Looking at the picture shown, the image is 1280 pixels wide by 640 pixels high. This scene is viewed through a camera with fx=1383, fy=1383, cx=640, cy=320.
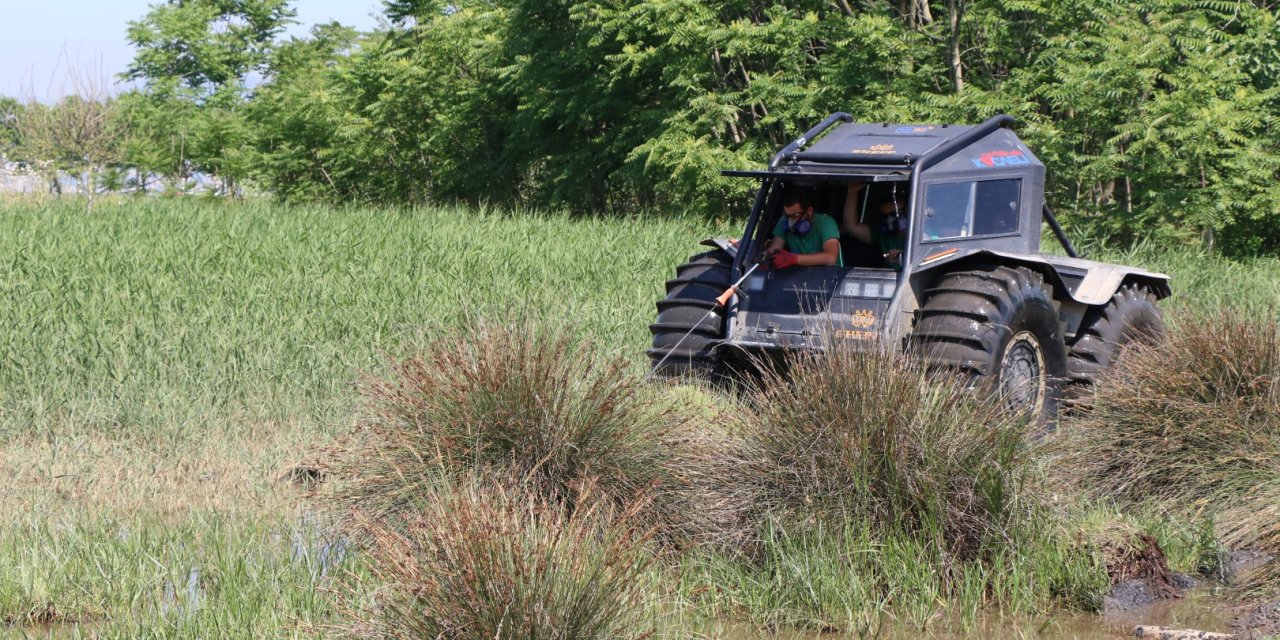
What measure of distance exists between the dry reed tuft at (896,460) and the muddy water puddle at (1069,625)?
419mm

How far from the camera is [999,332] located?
7.72 metres

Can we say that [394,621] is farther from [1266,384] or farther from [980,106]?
[980,106]

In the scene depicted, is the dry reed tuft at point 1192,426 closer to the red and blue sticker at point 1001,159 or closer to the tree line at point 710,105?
the red and blue sticker at point 1001,159

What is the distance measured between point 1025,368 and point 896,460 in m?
2.72

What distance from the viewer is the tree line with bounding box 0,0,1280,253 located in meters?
15.2

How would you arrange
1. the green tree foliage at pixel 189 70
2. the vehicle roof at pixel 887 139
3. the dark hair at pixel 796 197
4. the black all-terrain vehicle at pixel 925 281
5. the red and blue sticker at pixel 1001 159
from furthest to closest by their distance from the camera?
the green tree foliage at pixel 189 70, the red and blue sticker at pixel 1001 159, the dark hair at pixel 796 197, the vehicle roof at pixel 887 139, the black all-terrain vehicle at pixel 925 281

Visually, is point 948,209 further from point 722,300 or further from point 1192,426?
point 1192,426

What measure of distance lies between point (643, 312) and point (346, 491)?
5.85m

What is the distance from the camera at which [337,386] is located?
918cm

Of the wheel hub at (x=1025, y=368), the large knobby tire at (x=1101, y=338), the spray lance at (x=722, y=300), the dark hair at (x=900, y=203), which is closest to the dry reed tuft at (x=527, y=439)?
the spray lance at (x=722, y=300)

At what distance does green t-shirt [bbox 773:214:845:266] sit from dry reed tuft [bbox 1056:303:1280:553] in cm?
189

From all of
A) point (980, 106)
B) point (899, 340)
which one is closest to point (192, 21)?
point (980, 106)

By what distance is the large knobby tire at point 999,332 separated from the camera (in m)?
7.60

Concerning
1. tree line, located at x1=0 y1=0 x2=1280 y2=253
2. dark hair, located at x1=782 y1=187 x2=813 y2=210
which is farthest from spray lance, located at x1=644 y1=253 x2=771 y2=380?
tree line, located at x1=0 y1=0 x2=1280 y2=253
